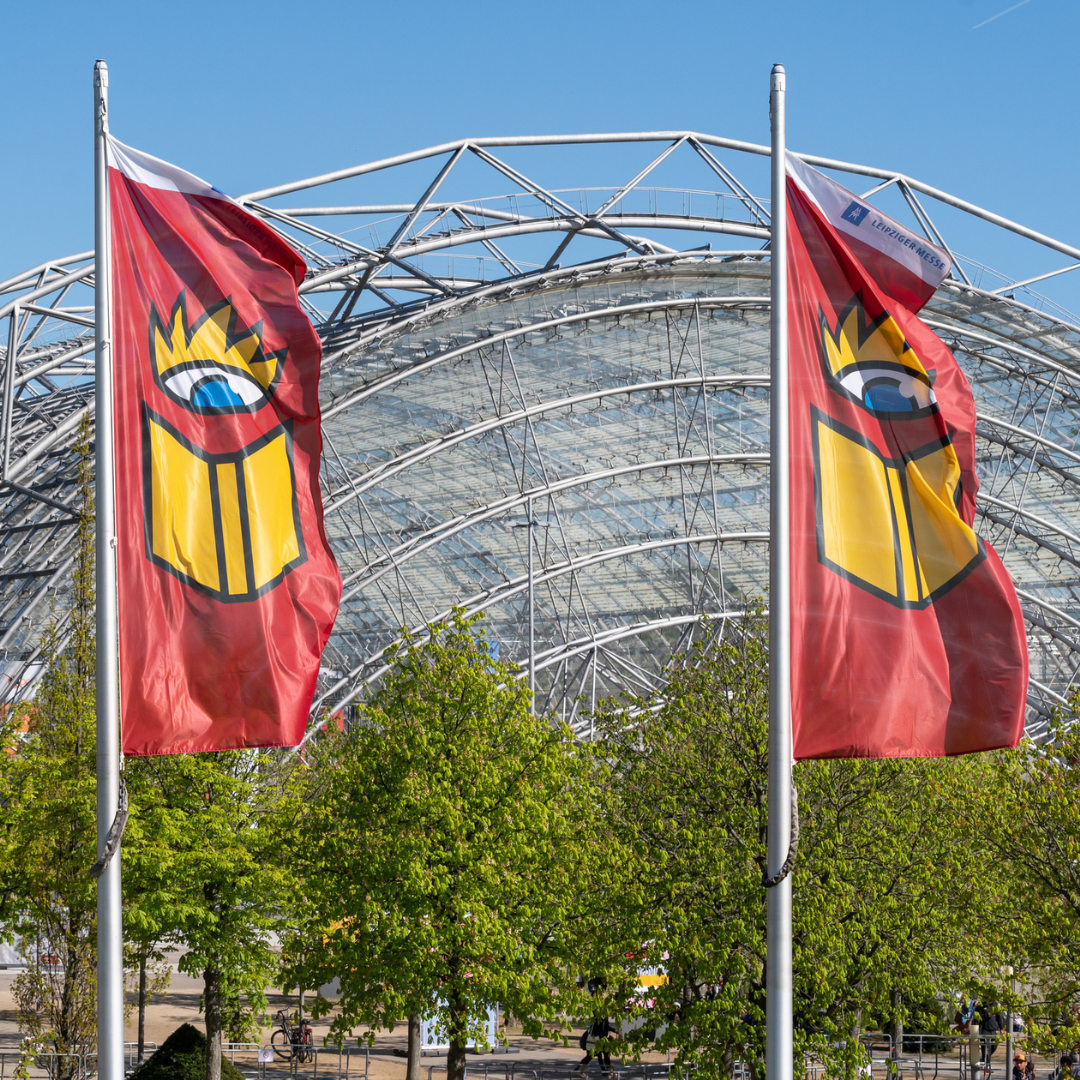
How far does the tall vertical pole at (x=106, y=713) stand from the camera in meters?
10.2

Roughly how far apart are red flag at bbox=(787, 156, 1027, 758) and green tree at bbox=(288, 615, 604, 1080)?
11.1 m

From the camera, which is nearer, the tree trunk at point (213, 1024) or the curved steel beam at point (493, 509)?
the tree trunk at point (213, 1024)

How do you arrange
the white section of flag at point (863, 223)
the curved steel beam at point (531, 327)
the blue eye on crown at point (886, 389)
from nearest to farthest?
the blue eye on crown at point (886, 389), the white section of flag at point (863, 223), the curved steel beam at point (531, 327)

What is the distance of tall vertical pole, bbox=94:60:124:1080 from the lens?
10.2m

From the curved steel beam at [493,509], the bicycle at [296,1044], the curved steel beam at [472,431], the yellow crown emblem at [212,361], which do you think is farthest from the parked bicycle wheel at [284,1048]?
the yellow crown emblem at [212,361]

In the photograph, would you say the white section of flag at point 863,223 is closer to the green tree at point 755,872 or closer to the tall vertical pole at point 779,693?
the tall vertical pole at point 779,693

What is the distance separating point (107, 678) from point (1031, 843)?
45.0 feet

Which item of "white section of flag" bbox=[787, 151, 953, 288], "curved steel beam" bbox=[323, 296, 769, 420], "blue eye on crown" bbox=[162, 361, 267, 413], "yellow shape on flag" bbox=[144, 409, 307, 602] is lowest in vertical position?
"yellow shape on flag" bbox=[144, 409, 307, 602]

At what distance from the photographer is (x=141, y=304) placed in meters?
10.7

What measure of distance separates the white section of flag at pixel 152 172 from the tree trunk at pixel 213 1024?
16891 millimetres

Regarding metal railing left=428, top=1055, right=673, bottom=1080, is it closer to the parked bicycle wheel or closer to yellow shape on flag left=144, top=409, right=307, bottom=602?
the parked bicycle wheel

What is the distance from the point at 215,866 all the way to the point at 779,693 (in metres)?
→ 15.4

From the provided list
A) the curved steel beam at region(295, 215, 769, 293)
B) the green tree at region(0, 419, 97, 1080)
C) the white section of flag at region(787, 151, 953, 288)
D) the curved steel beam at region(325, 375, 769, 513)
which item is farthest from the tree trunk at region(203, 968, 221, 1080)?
the white section of flag at region(787, 151, 953, 288)

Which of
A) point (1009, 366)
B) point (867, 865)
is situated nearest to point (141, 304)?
point (867, 865)
